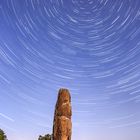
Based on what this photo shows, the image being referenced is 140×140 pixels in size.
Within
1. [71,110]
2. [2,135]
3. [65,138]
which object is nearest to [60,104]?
[71,110]

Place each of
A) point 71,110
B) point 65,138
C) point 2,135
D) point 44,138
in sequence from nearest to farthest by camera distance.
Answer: point 65,138, point 71,110, point 44,138, point 2,135

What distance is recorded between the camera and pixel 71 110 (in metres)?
25.5

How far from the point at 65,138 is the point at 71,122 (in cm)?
197

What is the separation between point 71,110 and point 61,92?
2270 millimetres

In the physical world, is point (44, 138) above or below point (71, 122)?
above

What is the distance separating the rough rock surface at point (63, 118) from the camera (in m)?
23.9

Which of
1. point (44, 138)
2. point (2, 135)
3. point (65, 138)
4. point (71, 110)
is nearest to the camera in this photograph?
point (65, 138)

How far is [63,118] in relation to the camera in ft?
79.8

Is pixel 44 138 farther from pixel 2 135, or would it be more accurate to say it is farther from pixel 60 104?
pixel 60 104

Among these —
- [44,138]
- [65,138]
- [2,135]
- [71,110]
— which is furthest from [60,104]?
[2,135]

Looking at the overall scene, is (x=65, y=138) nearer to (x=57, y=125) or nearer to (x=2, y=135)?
(x=57, y=125)

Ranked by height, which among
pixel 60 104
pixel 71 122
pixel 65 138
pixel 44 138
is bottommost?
pixel 65 138

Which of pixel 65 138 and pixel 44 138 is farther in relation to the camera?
pixel 44 138

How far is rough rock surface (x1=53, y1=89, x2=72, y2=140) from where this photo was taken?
23.9 m
